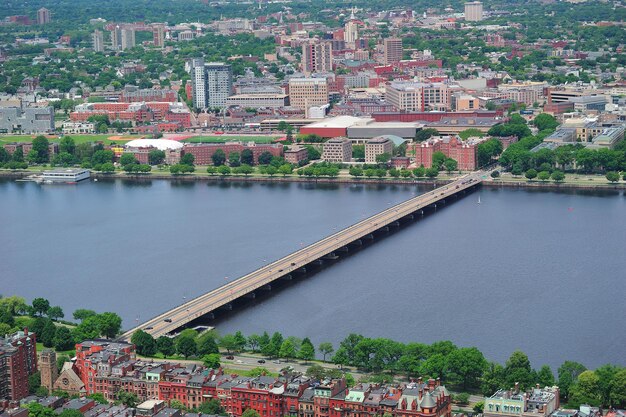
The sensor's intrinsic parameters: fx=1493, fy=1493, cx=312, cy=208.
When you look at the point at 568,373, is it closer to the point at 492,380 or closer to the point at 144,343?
the point at 492,380

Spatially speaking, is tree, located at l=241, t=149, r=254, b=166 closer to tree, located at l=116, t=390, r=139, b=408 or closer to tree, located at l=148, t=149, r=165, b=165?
tree, located at l=148, t=149, r=165, b=165

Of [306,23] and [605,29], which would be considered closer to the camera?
[605,29]

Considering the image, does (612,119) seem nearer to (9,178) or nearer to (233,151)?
(233,151)

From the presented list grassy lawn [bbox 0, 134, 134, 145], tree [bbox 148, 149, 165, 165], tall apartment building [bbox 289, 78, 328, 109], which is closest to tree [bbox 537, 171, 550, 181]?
tree [bbox 148, 149, 165, 165]

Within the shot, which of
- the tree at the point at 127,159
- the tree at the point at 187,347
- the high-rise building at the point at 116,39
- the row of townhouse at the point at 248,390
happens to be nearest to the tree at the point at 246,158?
the tree at the point at 127,159

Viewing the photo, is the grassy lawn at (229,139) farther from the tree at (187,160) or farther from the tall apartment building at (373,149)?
the tall apartment building at (373,149)

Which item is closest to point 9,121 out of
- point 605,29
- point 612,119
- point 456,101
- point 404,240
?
point 456,101
